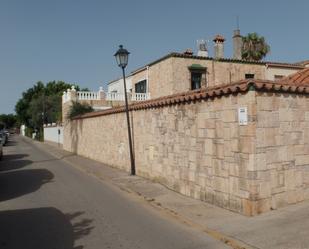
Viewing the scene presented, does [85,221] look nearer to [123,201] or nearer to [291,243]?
[123,201]

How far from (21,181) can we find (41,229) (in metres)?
6.98

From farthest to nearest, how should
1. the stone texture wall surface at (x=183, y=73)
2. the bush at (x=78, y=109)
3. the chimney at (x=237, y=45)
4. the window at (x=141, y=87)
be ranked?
1. the chimney at (x=237, y=45)
2. the window at (x=141, y=87)
3. the bush at (x=78, y=109)
4. the stone texture wall surface at (x=183, y=73)

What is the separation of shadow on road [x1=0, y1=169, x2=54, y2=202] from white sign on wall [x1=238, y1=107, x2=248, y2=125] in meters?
6.78

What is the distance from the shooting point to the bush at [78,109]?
27.6m

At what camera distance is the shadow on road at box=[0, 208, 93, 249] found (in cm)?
626

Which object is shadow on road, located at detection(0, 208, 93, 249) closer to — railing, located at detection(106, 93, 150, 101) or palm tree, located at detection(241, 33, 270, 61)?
railing, located at detection(106, 93, 150, 101)

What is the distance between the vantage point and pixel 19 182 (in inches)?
525

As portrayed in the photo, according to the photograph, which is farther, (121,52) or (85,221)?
(121,52)

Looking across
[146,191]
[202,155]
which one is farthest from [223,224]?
[146,191]

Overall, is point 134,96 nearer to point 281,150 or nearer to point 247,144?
Result: point 281,150

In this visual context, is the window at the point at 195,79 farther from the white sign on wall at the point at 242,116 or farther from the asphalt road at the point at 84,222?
the white sign on wall at the point at 242,116

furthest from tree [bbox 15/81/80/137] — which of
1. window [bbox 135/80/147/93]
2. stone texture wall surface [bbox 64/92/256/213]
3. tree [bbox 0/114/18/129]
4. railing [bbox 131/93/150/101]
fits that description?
tree [bbox 0/114/18/129]

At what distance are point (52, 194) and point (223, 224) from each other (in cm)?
576

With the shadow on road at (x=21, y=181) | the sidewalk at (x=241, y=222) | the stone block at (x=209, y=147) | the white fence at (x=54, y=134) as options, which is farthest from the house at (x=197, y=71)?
the stone block at (x=209, y=147)
